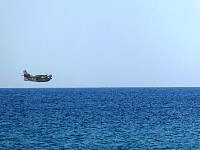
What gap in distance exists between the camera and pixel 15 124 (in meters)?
74.1

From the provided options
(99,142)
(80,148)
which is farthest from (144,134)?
(80,148)

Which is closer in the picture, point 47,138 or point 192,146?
point 192,146

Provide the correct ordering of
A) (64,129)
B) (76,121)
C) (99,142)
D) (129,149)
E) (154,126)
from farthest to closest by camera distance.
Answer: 1. (76,121)
2. (154,126)
3. (64,129)
4. (99,142)
5. (129,149)

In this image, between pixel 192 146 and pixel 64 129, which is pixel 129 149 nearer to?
pixel 192 146

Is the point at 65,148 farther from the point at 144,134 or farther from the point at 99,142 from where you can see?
the point at 144,134

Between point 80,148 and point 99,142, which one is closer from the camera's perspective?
point 80,148

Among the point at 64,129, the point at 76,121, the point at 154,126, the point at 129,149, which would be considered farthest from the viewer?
the point at 76,121

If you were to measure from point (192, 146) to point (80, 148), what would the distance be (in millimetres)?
11084

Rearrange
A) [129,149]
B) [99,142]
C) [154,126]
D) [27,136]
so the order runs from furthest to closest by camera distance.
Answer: [154,126]
[27,136]
[99,142]
[129,149]

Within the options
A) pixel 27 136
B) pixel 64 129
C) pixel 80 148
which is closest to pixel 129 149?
pixel 80 148

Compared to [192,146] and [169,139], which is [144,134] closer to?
[169,139]

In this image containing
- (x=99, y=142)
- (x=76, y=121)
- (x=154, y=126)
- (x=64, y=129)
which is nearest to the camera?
(x=99, y=142)

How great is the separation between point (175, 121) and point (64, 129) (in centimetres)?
2063

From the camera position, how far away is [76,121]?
7969cm
